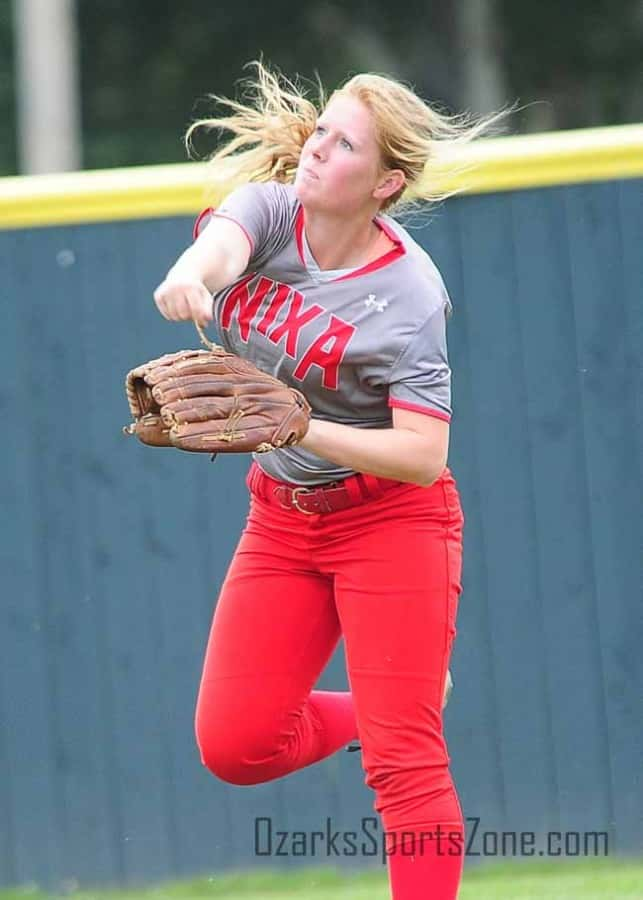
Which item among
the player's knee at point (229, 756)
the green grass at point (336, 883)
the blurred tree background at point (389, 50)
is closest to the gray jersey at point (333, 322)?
the player's knee at point (229, 756)

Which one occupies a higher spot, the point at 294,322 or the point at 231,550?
the point at 294,322

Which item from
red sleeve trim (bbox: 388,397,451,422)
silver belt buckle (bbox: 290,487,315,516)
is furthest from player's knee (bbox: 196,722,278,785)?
red sleeve trim (bbox: 388,397,451,422)

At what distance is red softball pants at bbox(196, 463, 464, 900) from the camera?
11.2 ft

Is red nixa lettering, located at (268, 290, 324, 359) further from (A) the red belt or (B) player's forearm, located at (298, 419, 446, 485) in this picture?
(A) the red belt

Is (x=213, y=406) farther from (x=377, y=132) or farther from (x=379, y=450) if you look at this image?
(x=377, y=132)

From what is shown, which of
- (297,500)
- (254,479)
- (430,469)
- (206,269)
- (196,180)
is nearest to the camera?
(206,269)

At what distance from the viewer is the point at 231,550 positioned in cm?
505

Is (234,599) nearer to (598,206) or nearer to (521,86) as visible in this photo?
(598,206)

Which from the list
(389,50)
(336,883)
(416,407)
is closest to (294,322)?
(416,407)

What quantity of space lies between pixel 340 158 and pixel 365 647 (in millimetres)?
1071

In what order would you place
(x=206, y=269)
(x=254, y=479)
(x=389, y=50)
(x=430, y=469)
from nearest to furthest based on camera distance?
1. (x=206, y=269)
2. (x=430, y=469)
3. (x=254, y=479)
4. (x=389, y=50)

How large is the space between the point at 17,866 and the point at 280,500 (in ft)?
6.90

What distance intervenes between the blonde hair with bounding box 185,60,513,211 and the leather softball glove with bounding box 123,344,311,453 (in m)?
0.61

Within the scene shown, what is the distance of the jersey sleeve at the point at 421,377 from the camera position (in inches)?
135
